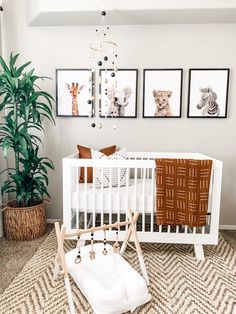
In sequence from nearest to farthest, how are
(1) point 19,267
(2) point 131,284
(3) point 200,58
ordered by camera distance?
(2) point 131,284, (1) point 19,267, (3) point 200,58

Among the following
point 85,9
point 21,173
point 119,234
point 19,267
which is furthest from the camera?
point 21,173

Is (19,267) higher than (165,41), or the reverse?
(165,41)

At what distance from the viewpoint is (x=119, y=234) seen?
2.26 m

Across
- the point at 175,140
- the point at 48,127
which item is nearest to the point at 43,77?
the point at 48,127

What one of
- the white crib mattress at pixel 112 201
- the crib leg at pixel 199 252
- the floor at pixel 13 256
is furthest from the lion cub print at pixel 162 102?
the floor at pixel 13 256

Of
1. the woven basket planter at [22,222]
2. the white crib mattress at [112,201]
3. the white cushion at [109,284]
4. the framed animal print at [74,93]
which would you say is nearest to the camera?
the white cushion at [109,284]

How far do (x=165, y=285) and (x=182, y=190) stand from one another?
0.70 metres

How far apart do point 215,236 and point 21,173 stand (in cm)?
183

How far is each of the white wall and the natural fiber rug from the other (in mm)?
942

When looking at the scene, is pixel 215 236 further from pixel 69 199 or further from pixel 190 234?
pixel 69 199

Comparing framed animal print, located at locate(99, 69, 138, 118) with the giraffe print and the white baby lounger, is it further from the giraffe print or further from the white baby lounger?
the white baby lounger

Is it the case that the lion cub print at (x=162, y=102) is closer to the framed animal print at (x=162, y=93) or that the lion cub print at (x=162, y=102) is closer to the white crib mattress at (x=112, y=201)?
the framed animal print at (x=162, y=93)

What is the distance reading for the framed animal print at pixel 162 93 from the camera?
9.20 feet

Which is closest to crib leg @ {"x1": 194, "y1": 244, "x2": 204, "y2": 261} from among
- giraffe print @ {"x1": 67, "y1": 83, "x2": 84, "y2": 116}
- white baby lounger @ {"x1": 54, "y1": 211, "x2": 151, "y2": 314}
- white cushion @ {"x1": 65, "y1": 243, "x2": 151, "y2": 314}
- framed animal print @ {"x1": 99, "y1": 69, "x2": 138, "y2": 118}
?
white baby lounger @ {"x1": 54, "y1": 211, "x2": 151, "y2": 314}
